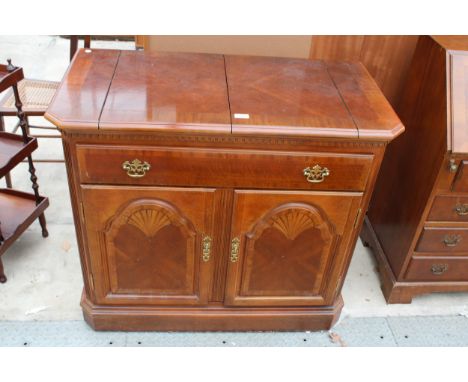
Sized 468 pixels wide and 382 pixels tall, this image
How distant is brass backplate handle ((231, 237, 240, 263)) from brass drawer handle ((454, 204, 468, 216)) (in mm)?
933

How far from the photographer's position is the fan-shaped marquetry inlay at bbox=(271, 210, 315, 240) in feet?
5.35

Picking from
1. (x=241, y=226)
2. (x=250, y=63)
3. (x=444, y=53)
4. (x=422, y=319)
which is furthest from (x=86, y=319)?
(x=444, y=53)

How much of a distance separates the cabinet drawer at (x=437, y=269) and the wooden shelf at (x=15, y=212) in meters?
1.82

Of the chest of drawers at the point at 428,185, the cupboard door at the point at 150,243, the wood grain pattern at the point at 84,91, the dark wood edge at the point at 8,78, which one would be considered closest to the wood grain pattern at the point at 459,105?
the chest of drawers at the point at 428,185

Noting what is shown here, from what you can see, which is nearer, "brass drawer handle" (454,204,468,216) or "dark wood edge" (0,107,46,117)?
"brass drawer handle" (454,204,468,216)

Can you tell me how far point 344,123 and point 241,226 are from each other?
513 millimetres

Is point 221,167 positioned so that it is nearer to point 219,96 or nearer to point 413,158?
point 219,96

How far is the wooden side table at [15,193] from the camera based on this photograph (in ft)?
6.04

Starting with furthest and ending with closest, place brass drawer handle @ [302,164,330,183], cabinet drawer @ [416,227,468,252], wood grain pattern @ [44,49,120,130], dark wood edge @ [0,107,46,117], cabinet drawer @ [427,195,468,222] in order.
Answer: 1. dark wood edge @ [0,107,46,117]
2. cabinet drawer @ [416,227,468,252]
3. cabinet drawer @ [427,195,468,222]
4. brass drawer handle @ [302,164,330,183]
5. wood grain pattern @ [44,49,120,130]

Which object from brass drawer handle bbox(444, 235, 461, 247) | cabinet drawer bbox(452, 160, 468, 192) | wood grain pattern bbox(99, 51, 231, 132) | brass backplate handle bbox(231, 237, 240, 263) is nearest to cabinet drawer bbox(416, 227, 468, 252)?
brass drawer handle bbox(444, 235, 461, 247)

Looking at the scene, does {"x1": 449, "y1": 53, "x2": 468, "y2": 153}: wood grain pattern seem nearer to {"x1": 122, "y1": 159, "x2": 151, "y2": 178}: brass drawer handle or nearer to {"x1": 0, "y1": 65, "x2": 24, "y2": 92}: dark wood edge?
{"x1": 122, "y1": 159, "x2": 151, "y2": 178}: brass drawer handle

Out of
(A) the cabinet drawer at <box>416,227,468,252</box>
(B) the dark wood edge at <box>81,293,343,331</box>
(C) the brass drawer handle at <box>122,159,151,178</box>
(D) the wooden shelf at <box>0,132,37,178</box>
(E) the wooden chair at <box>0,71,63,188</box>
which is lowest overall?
(B) the dark wood edge at <box>81,293,343,331</box>

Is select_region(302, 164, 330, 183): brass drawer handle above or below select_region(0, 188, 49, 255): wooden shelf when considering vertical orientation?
above

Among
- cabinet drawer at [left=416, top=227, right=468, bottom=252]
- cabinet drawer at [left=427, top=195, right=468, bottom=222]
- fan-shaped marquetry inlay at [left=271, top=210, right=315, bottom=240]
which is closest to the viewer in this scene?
fan-shaped marquetry inlay at [left=271, top=210, right=315, bottom=240]
